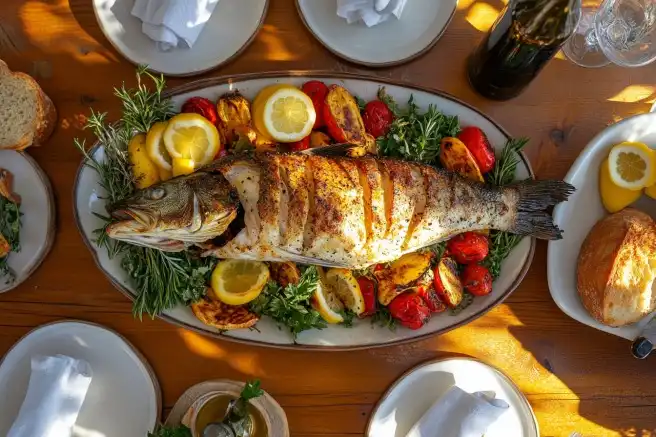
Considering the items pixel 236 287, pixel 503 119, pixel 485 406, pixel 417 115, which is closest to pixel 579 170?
pixel 503 119

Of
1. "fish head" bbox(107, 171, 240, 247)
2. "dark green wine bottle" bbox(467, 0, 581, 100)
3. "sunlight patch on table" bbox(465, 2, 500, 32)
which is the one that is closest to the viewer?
"fish head" bbox(107, 171, 240, 247)

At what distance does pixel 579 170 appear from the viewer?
6.67 ft

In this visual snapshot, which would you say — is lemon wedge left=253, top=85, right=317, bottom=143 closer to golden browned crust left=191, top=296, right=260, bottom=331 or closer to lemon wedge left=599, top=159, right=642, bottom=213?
golden browned crust left=191, top=296, right=260, bottom=331

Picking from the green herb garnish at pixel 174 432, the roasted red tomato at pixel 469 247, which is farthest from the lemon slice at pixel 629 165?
the green herb garnish at pixel 174 432

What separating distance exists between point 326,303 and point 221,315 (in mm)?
374

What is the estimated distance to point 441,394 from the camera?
6.64ft

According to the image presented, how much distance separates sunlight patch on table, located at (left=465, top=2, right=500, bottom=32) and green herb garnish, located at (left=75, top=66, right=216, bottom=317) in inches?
48.0

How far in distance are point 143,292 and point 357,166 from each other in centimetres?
85

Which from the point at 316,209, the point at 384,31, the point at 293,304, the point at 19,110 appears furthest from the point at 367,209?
the point at 19,110

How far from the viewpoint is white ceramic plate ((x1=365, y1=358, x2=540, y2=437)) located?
6.57 feet

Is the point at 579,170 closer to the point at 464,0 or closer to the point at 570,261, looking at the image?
the point at 570,261

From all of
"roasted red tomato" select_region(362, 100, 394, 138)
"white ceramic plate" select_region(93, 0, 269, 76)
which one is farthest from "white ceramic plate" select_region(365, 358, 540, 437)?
"white ceramic plate" select_region(93, 0, 269, 76)

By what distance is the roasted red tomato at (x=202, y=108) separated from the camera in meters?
1.90

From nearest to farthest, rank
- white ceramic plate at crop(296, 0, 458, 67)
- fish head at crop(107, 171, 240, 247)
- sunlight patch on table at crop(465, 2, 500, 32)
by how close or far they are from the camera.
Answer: fish head at crop(107, 171, 240, 247) < white ceramic plate at crop(296, 0, 458, 67) < sunlight patch on table at crop(465, 2, 500, 32)
